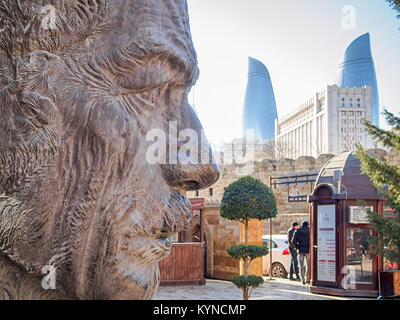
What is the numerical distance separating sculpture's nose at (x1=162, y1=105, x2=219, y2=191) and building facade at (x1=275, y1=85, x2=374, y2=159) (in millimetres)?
39737

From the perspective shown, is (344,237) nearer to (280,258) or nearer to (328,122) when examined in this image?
(280,258)

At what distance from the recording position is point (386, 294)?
8594 mm

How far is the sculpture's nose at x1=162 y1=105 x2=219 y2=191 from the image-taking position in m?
0.76

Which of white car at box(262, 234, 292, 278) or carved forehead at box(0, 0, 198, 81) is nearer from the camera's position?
carved forehead at box(0, 0, 198, 81)

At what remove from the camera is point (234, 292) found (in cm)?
1012

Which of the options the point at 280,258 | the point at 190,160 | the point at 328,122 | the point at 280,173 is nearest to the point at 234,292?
the point at 280,258

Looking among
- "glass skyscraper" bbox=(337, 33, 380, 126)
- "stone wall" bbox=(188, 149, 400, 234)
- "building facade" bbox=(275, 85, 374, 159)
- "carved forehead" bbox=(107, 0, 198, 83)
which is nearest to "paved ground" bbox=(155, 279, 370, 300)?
"carved forehead" bbox=(107, 0, 198, 83)

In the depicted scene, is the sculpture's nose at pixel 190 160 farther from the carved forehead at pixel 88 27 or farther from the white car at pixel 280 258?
the white car at pixel 280 258

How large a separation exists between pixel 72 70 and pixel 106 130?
0.37ft

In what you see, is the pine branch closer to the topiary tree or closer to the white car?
the topiary tree

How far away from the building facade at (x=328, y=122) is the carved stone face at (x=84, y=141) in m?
39.8

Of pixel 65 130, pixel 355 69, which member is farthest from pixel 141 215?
pixel 355 69

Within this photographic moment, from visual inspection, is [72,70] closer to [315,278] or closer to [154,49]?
[154,49]

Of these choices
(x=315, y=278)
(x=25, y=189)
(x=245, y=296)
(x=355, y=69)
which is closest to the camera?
(x=25, y=189)
